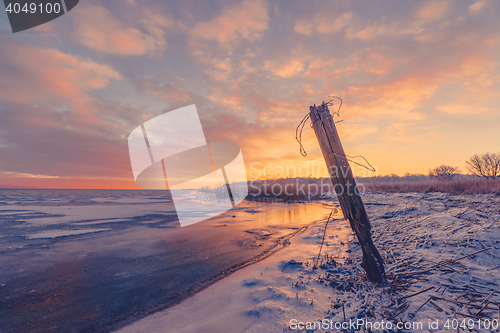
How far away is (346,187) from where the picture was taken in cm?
372

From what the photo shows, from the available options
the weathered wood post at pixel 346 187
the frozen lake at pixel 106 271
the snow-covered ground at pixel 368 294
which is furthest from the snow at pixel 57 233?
the weathered wood post at pixel 346 187

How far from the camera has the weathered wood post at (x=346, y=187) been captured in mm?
3557

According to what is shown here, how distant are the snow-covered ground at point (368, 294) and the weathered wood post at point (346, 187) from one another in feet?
1.11

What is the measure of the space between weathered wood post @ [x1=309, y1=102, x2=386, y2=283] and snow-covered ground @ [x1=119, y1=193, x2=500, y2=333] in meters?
0.34

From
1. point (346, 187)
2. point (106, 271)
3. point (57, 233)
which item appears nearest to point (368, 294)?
point (346, 187)

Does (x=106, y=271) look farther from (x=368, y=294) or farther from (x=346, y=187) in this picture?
(x=346, y=187)

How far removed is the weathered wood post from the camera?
11.7ft

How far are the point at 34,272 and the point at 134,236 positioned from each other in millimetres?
3981

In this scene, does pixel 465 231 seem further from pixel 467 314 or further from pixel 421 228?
pixel 467 314

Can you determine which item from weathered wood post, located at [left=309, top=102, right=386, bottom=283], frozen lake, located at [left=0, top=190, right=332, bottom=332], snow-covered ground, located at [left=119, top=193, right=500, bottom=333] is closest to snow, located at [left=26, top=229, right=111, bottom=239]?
frozen lake, located at [left=0, top=190, right=332, bottom=332]

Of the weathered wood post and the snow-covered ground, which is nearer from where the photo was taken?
the snow-covered ground

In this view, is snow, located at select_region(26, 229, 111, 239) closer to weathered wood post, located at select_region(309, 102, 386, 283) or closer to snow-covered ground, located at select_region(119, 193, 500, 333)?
snow-covered ground, located at select_region(119, 193, 500, 333)

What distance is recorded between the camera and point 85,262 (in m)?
5.97

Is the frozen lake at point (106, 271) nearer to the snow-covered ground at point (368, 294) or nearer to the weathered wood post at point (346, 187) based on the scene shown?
the snow-covered ground at point (368, 294)
